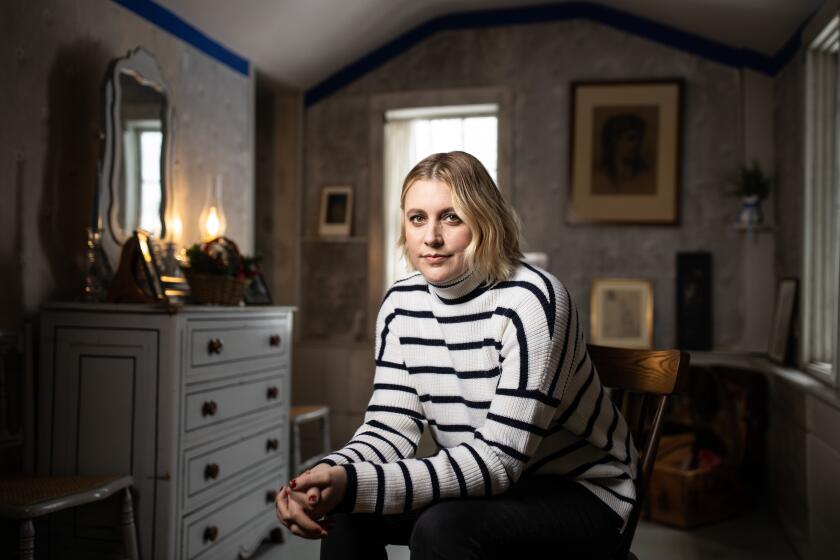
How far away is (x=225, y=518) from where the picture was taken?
2928mm

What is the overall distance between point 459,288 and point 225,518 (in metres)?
1.85

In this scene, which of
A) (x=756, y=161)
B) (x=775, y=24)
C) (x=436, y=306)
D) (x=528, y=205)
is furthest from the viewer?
(x=528, y=205)

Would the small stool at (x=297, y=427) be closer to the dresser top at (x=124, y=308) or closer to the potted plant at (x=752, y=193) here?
the dresser top at (x=124, y=308)

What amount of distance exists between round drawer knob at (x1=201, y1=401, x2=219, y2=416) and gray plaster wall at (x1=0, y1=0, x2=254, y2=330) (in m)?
0.76

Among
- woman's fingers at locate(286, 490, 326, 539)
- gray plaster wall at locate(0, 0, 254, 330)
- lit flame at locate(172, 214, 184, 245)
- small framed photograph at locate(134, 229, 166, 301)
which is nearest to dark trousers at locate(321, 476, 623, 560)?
woman's fingers at locate(286, 490, 326, 539)

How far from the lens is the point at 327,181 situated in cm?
532

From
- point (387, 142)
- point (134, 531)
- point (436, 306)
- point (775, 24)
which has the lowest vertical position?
point (134, 531)

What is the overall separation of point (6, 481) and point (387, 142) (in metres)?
3.46

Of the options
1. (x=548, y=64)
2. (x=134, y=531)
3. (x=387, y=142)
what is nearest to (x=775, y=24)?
(x=548, y=64)

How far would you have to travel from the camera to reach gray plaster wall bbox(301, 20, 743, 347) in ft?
15.5

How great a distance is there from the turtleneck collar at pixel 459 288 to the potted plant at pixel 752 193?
339 cm

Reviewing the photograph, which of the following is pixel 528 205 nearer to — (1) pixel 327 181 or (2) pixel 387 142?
(2) pixel 387 142

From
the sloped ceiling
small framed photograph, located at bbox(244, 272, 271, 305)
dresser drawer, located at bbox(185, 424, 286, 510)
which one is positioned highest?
the sloped ceiling

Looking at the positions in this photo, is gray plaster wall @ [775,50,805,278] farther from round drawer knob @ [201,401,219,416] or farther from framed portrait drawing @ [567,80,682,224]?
round drawer knob @ [201,401,219,416]
